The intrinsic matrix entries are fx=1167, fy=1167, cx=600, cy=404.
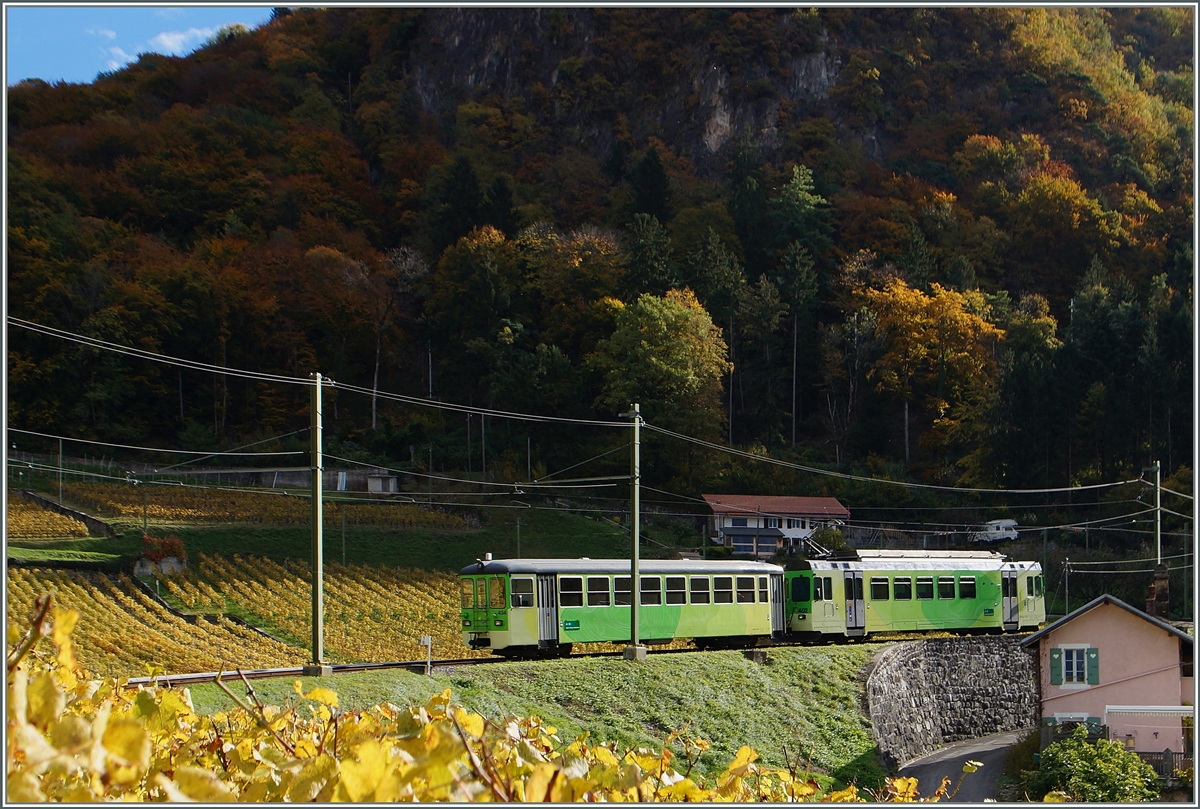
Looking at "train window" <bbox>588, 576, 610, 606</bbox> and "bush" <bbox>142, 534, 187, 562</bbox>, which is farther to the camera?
"bush" <bbox>142, 534, 187, 562</bbox>

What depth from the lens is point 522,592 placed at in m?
22.8

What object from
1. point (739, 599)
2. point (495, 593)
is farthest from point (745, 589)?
point (495, 593)

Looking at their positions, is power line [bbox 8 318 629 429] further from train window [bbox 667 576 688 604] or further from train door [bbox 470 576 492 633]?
train door [bbox 470 576 492 633]

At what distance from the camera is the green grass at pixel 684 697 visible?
1862 centimetres

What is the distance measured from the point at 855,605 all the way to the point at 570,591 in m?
8.46

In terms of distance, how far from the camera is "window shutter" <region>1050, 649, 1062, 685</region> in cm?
2550

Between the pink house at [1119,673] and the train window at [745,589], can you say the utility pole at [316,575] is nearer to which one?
the train window at [745,589]

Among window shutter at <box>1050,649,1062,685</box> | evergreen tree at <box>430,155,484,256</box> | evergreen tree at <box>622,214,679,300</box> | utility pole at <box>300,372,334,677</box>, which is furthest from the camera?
evergreen tree at <box>430,155,484,256</box>

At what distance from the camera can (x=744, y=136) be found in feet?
266

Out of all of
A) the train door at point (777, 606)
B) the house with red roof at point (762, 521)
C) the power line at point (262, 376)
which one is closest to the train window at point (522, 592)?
the power line at point (262, 376)

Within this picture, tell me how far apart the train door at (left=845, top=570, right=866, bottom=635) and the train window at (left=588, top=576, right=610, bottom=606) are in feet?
23.5

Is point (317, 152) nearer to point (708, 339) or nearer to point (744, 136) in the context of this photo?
point (744, 136)

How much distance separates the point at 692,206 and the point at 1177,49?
44872mm

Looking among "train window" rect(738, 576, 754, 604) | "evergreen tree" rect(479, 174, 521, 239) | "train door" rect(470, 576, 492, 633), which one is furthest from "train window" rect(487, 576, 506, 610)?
"evergreen tree" rect(479, 174, 521, 239)
